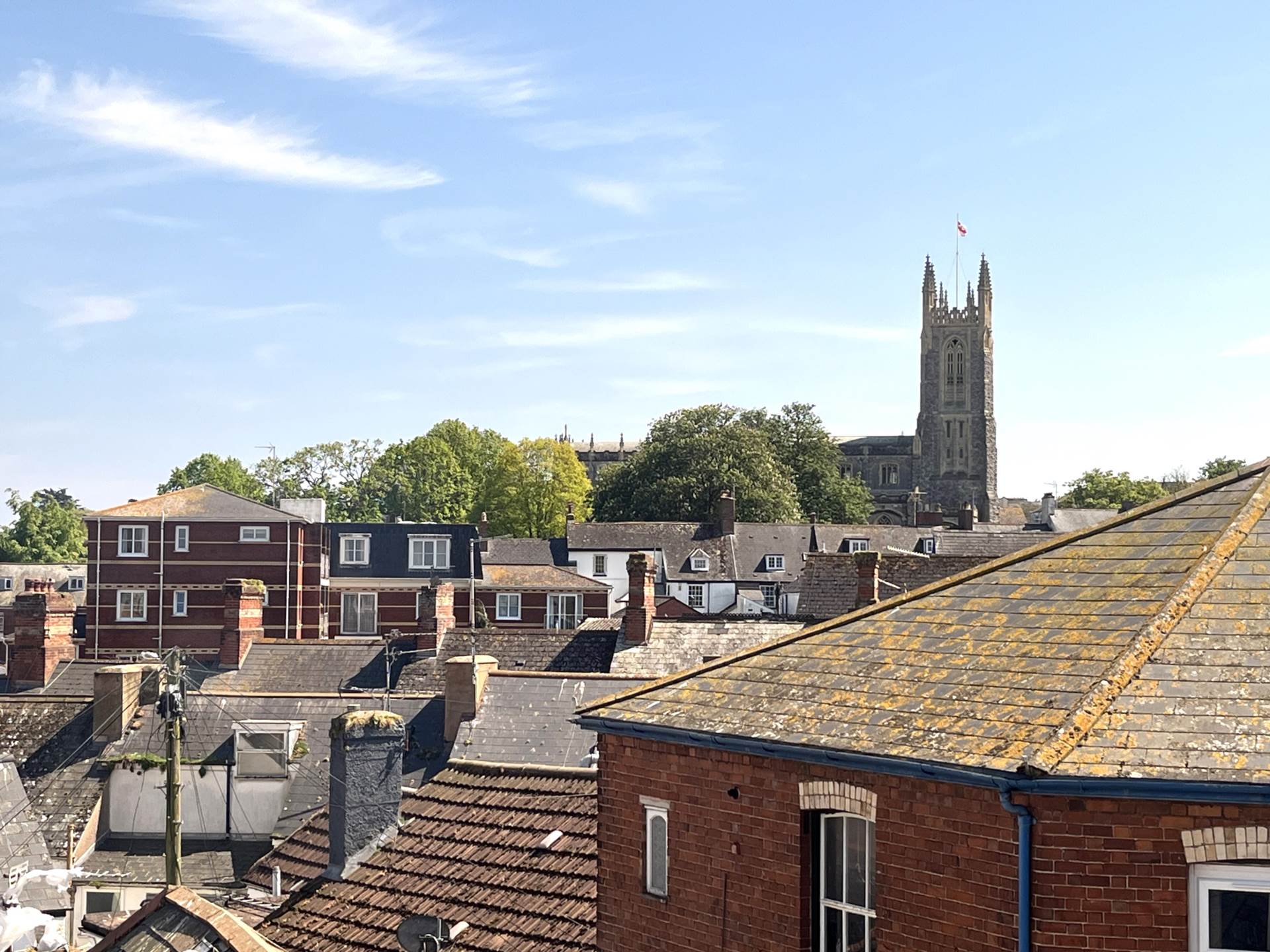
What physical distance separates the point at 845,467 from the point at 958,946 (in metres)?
188

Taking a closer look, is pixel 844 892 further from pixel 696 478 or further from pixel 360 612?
pixel 696 478

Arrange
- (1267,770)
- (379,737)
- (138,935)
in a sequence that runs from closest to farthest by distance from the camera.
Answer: (1267,770) < (138,935) < (379,737)

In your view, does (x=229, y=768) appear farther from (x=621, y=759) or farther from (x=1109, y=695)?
(x=1109, y=695)

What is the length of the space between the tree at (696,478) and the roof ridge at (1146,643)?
9797cm

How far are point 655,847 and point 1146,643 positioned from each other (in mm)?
5008

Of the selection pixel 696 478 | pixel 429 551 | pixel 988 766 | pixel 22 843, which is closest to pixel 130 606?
pixel 429 551

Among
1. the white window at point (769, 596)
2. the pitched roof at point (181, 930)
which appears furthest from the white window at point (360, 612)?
the pitched roof at point (181, 930)

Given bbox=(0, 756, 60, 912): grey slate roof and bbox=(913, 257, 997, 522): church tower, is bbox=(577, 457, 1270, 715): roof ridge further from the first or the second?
bbox=(913, 257, 997, 522): church tower

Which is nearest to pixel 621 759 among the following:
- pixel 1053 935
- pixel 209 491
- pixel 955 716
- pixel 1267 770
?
pixel 955 716

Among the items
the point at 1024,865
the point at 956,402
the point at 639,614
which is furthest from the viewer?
the point at 956,402

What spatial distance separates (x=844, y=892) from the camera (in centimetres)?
1207

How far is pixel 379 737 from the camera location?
782 inches

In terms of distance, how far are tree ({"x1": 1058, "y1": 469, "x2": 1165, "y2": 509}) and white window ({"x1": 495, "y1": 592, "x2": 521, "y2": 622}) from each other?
69.0 meters

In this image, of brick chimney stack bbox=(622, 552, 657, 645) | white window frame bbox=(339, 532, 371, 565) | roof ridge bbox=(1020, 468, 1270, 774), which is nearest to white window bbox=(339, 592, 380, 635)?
white window frame bbox=(339, 532, 371, 565)
